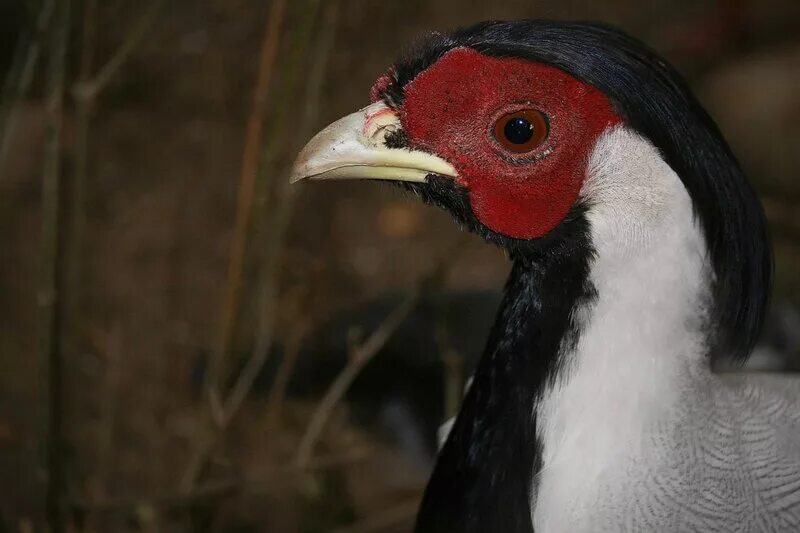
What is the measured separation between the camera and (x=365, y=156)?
1648 mm

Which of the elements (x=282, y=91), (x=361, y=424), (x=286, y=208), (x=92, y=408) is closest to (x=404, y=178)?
(x=282, y=91)

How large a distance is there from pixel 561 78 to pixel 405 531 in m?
2.24

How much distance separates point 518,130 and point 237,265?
3.21ft

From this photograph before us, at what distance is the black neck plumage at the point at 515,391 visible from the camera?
162 cm

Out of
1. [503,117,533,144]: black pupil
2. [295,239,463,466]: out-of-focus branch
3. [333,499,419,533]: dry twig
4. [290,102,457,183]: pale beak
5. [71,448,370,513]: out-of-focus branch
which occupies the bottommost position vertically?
[333,499,419,533]: dry twig

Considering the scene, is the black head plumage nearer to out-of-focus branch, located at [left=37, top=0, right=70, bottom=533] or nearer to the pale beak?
the pale beak

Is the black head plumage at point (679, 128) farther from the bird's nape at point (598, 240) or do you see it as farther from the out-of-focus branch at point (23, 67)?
the out-of-focus branch at point (23, 67)

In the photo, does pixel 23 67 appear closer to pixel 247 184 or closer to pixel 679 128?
pixel 247 184

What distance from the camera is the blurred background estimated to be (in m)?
2.44

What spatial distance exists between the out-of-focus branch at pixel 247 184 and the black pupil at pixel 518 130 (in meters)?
0.75

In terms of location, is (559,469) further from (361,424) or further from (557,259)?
(361,424)

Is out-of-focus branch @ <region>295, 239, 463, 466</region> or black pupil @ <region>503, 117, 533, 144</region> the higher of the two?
black pupil @ <region>503, 117, 533, 144</region>

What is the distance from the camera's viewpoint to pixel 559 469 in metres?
1.63

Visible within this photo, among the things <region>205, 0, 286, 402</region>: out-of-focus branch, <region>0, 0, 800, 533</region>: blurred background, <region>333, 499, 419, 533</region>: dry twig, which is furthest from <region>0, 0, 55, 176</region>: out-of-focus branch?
<region>333, 499, 419, 533</region>: dry twig
